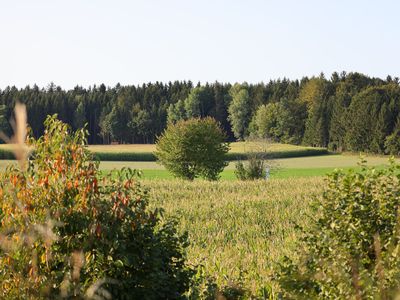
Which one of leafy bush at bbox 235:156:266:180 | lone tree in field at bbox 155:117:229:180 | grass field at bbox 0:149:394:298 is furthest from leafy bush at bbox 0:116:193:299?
leafy bush at bbox 235:156:266:180

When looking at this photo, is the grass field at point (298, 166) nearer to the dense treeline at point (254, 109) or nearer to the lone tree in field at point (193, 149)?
the dense treeline at point (254, 109)

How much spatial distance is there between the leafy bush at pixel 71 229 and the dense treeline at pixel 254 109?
8148 centimetres

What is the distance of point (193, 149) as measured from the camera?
42.4 m

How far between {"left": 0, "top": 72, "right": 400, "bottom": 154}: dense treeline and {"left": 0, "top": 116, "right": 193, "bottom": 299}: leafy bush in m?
81.5

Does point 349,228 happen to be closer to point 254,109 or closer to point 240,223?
point 240,223

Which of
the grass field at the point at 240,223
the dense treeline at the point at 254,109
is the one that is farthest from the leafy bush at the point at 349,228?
the dense treeline at the point at 254,109

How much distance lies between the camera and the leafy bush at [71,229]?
5.73 meters

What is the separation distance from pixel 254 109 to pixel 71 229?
11506cm

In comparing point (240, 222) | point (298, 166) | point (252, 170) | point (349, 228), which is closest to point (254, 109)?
point (298, 166)

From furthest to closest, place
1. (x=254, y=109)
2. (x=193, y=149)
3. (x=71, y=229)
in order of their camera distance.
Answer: (x=254, y=109) → (x=193, y=149) → (x=71, y=229)

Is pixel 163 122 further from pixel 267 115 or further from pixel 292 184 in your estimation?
pixel 292 184

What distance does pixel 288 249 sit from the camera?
14.7 metres

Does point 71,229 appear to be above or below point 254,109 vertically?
below

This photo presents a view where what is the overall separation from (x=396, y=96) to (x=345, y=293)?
299 feet
